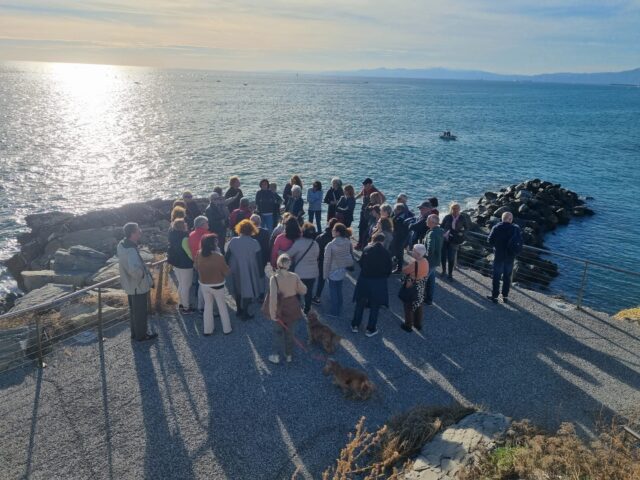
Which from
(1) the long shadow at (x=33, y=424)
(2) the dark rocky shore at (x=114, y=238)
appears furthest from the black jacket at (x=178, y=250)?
(2) the dark rocky shore at (x=114, y=238)

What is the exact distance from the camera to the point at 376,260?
8.09m

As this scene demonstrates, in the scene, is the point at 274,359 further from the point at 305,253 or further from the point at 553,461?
the point at 553,461

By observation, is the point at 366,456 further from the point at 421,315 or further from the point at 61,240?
the point at 61,240

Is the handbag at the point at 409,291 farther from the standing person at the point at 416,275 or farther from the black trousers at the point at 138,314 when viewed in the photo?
the black trousers at the point at 138,314

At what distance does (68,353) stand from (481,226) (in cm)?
2267

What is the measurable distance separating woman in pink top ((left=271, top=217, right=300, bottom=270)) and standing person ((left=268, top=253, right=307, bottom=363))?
1.02 metres

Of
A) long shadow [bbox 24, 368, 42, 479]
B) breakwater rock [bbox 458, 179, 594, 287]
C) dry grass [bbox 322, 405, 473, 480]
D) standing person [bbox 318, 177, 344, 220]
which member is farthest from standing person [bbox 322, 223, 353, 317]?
breakwater rock [bbox 458, 179, 594, 287]

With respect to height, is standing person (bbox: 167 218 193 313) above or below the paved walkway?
above

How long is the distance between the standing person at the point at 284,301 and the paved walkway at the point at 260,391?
0.49 metres

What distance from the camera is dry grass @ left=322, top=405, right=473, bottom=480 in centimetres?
563

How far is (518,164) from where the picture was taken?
48625mm

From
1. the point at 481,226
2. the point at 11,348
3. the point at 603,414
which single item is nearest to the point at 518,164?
the point at 481,226

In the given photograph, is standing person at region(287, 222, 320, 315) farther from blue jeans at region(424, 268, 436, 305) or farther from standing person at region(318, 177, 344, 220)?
standing person at region(318, 177, 344, 220)

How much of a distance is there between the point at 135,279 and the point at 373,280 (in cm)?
406
